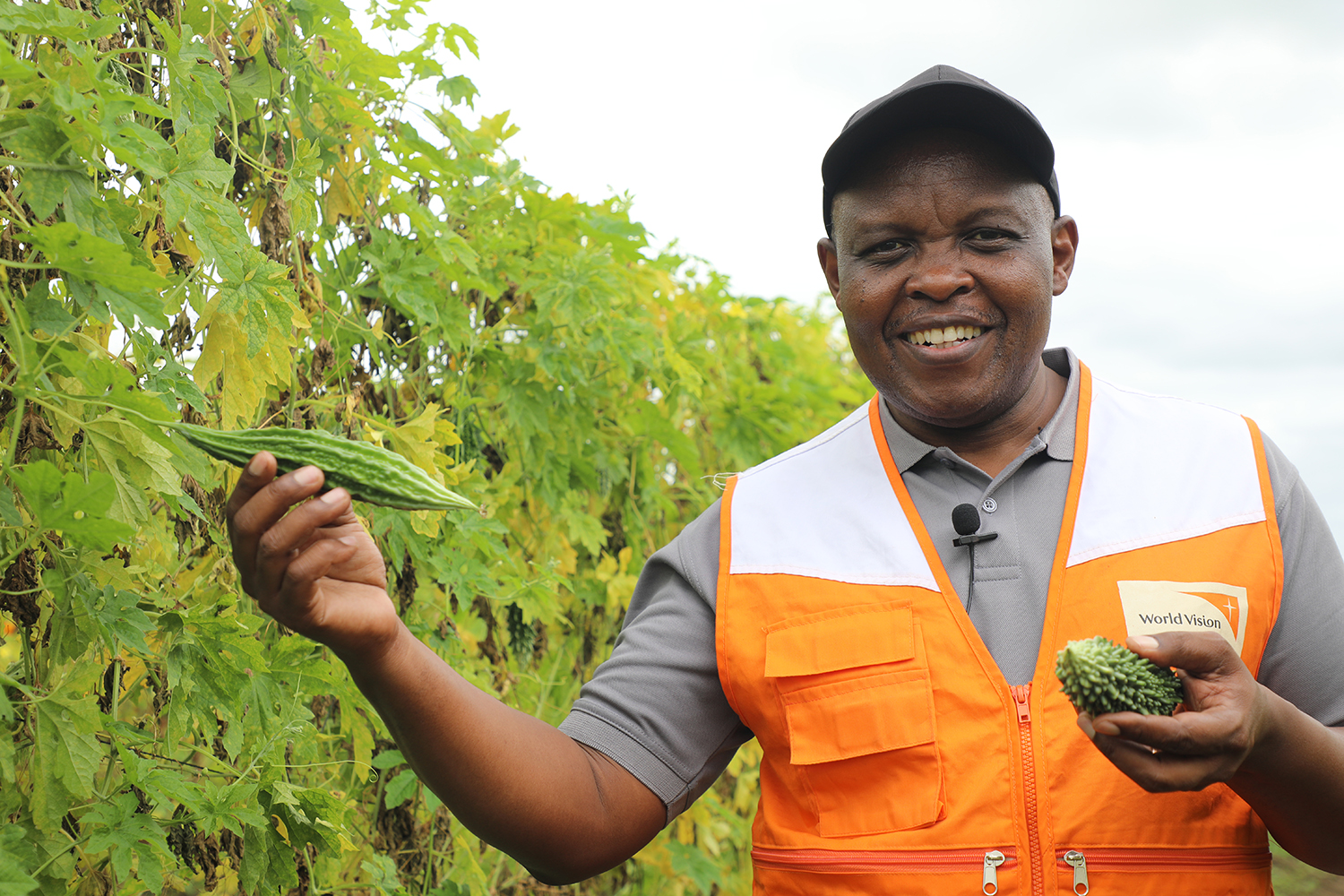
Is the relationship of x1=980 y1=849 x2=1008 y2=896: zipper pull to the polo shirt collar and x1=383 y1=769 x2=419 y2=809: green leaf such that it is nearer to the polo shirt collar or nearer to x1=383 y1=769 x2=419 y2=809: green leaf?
the polo shirt collar

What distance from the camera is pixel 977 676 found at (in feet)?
6.79

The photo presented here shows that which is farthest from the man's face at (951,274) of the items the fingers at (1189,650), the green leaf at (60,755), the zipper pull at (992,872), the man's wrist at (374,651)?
the green leaf at (60,755)

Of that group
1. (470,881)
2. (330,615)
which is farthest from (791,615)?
(470,881)

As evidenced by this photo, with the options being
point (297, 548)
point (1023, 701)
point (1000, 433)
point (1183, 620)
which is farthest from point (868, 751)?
point (297, 548)

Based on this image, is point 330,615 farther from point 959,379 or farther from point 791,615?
point 959,379

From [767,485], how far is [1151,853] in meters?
1.07

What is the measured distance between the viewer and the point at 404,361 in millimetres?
3090

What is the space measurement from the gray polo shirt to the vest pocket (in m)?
0.20

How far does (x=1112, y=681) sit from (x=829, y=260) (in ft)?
4.48

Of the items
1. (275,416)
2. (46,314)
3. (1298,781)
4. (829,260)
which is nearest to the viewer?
(46,314)

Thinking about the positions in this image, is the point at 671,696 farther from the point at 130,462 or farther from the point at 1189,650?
the point at 130,462

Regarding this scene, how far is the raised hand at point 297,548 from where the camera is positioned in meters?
1.54

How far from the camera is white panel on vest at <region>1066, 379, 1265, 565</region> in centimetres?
218

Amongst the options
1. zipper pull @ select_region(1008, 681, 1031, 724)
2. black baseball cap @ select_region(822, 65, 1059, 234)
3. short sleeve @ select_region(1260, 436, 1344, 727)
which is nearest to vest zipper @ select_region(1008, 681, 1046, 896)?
zipper pull @ select_region(1008, 681, 1031, 724)
